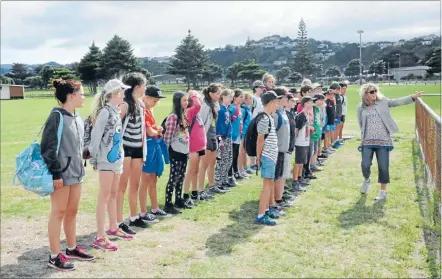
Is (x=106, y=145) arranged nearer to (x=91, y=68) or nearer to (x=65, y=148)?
(x=65, y=148)

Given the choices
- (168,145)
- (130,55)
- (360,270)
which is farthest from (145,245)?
(130,55)

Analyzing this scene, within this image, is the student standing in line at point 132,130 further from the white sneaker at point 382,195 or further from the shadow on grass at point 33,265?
the white sneaker at point 382,195

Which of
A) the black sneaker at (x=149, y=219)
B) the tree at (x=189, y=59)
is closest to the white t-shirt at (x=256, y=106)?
the black sneaker at (x=149, y=219)

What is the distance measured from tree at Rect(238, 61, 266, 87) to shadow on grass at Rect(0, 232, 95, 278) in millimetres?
77594

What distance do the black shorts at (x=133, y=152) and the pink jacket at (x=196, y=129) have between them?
4.89 feet

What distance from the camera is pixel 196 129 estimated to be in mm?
7258

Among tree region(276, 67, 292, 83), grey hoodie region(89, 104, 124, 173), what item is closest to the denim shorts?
grey hoodie region(89, 104, 124, 173)

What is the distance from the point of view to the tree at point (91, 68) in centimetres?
5893

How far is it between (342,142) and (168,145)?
8716 millimetres

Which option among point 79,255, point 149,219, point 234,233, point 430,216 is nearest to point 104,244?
point 79,255

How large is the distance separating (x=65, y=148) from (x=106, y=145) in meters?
0.59

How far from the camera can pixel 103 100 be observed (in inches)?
210

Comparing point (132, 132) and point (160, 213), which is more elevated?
point (132, 132)

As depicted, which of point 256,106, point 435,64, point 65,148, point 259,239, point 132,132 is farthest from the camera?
A: point 435,64
